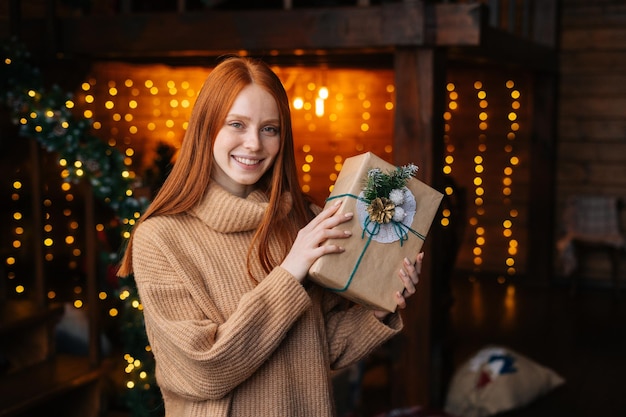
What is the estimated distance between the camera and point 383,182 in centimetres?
154

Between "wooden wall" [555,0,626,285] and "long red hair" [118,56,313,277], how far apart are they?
5806 mm

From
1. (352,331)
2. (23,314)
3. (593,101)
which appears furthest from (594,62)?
(352,331)

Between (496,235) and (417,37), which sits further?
(496,235)

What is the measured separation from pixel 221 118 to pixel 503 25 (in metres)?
5.99

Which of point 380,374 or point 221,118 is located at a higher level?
point 221,118

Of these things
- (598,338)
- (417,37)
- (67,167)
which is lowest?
(598,338)

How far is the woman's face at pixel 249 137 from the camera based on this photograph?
1.55m

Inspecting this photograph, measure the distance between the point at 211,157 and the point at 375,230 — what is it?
359 millimetres

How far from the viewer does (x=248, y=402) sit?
5.18 ft

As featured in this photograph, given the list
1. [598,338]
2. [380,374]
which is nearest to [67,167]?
[380,374]

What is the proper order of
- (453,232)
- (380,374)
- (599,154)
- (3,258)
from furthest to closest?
1. (599,154)
2. (380,374)
3. (453,232)
4. (3,258)

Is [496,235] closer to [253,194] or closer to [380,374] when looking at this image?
[380,374]

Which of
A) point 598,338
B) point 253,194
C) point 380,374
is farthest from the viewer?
point 598,338

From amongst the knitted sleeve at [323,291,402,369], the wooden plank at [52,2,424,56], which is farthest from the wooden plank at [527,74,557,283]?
the knitted sleeve at [323,291,402,369]
